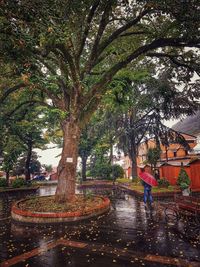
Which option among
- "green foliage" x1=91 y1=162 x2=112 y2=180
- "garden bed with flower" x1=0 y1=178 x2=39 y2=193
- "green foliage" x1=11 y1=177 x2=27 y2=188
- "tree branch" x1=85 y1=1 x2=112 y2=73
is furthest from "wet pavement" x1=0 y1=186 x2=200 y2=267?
"green foliage" x1=91 y1=162 x2=112 y2=180

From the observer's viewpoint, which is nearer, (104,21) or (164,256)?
(164,256)

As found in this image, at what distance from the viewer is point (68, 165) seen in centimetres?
1163

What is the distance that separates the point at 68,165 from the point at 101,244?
5.84m

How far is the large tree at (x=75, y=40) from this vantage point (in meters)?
6.66

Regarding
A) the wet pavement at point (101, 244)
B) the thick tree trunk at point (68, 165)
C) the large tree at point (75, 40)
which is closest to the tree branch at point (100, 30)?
the large tree at point (75, 40)

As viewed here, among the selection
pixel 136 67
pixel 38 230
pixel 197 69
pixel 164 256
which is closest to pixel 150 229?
pixel 164 256

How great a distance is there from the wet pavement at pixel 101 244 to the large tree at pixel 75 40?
3521 millimetres

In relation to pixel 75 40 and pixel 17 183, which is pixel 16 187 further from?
pixel 75 40

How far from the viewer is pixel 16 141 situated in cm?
2834

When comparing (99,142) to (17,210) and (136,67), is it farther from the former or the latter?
(17,210)

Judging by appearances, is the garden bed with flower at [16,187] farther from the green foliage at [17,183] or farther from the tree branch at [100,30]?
the tree branch at [100,30]

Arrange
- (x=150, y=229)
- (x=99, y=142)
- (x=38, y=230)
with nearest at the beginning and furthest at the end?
(x=150, y=229)
(x=38, y=230)
(x=99, y=142)

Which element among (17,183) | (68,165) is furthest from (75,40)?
(17,183)

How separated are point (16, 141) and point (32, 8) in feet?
80.4
